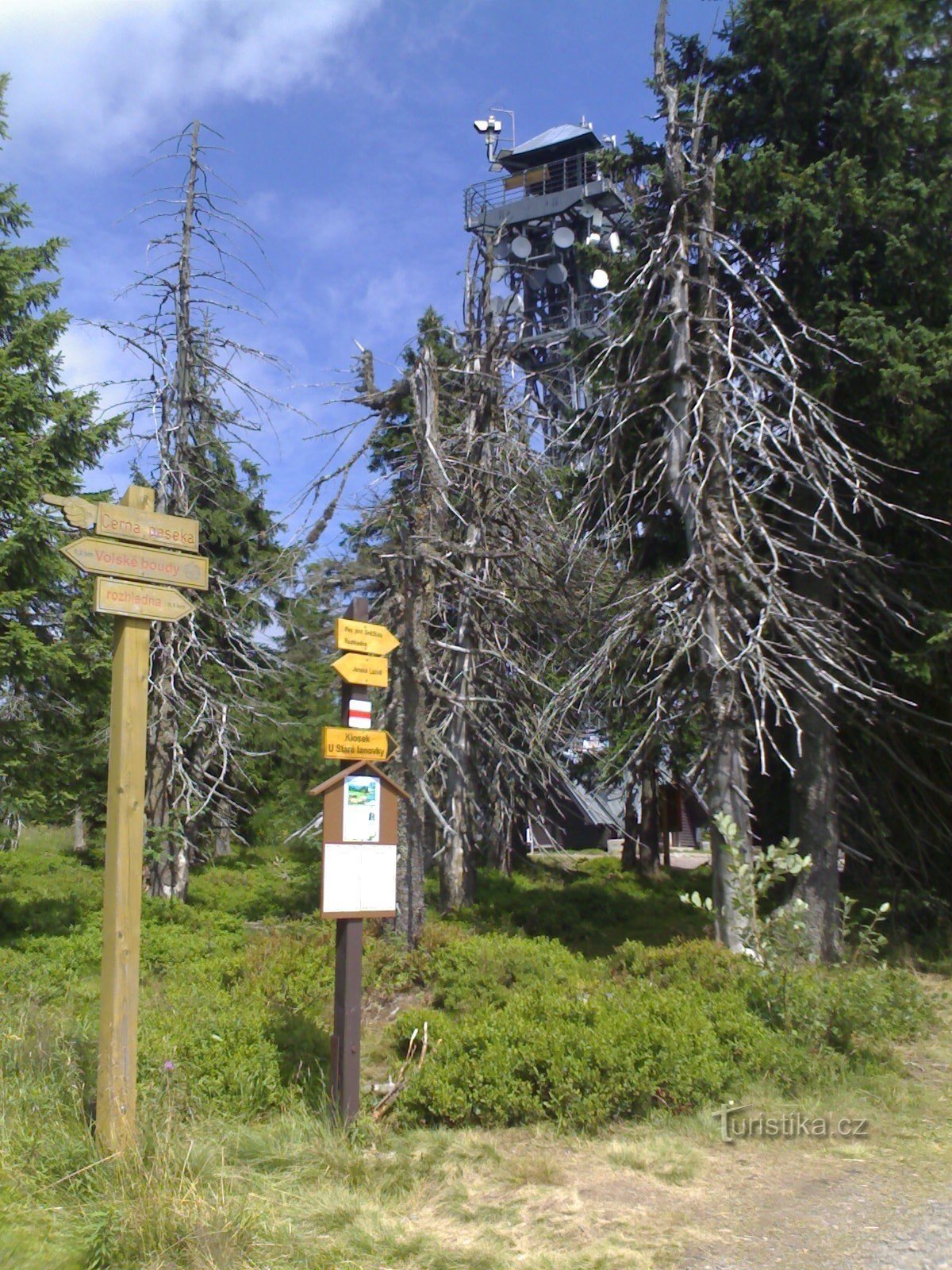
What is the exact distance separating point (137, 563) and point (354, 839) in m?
2.14

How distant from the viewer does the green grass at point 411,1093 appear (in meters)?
4.53

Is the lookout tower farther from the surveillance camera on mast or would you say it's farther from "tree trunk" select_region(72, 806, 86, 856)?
"tree trunk" select_region(72, 806, 86, 856)

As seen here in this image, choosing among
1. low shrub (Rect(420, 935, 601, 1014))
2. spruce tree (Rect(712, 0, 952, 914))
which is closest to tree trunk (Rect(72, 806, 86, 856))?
low shrub (Rect(420, 935, 601, 1014))

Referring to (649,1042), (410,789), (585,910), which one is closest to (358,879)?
(649,1042)

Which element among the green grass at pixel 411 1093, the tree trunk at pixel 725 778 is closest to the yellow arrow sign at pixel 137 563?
the green grass at pixel 411 1093

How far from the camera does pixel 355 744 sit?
6.70 metres

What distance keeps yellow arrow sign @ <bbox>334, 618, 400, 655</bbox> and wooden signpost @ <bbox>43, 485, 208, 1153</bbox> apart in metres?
1.00

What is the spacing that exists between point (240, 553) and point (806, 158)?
13.8 metres

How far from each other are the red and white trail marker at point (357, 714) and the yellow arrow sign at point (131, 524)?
1.45 meters

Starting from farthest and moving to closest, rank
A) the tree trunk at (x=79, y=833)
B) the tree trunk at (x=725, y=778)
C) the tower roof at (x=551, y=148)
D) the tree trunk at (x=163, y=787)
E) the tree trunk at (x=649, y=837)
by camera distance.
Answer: the tower roof at (x=551, y=148) → the tree trunk at (x=79, y=833) → the tree trunk at (x=649, y=837) → the tree trunk at (x=163, y=787) → the tree trunk at (x=725, y=778)

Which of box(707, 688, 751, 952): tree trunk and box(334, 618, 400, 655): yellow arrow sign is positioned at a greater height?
box(334, 618, 400, 655): yellow arrow sign

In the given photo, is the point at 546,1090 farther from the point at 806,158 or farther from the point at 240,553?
the point at 240,553

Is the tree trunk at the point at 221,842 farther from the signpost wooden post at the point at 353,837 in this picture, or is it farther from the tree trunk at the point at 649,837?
the signpost wooden post at the point at 353,837

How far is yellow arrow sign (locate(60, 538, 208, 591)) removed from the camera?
18.4 feet
